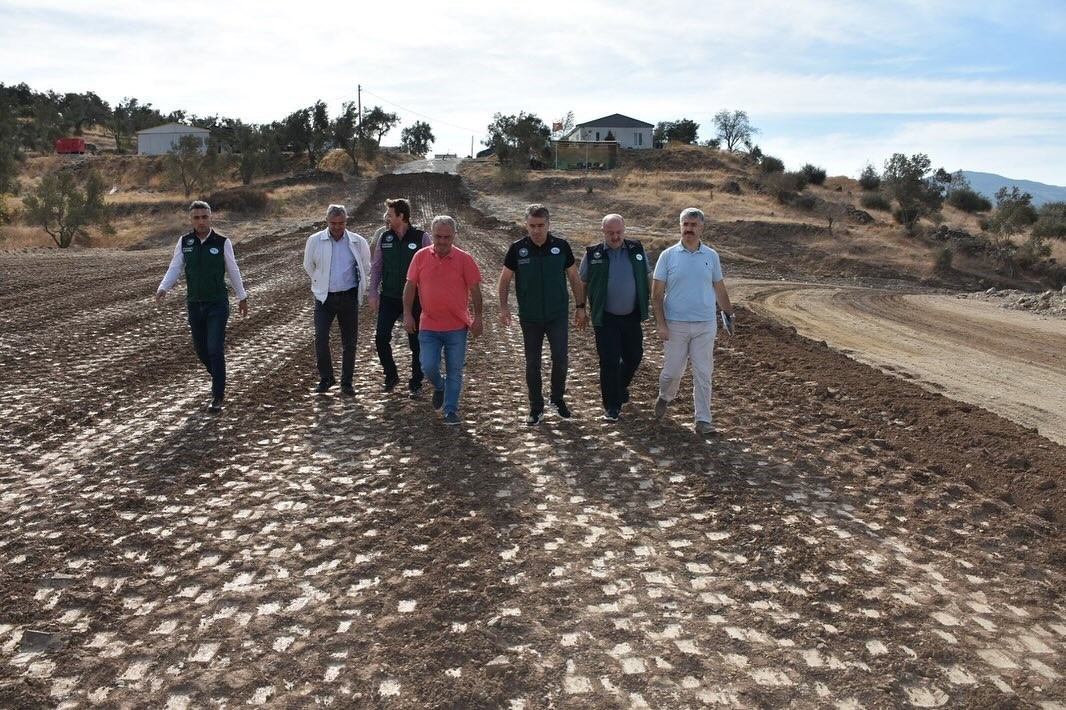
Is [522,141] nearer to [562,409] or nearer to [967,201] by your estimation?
[967,201]

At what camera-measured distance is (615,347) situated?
704 centimetres

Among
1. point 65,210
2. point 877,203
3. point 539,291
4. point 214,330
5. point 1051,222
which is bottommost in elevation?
point 214,330

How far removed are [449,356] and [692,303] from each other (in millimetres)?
2077

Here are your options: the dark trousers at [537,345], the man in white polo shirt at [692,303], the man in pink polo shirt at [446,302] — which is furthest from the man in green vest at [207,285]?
the man in white polo shirt at [692,303]

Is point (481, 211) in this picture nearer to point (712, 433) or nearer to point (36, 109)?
point (712, 433)

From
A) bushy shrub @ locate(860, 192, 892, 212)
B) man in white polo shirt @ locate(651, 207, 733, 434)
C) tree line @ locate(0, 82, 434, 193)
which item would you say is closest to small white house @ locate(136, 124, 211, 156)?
tree line @ locate(0, 82, 434, 193)

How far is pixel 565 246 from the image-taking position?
270 inches

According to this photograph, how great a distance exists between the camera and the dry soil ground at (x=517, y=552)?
10.9ft

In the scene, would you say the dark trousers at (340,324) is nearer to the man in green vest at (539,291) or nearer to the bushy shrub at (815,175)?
the man in green vest at (539,291)

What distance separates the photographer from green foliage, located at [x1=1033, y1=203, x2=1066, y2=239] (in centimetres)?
3347

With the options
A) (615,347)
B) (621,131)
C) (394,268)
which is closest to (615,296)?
(615,347)

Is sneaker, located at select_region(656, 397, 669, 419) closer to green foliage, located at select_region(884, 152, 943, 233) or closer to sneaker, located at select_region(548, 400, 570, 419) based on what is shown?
sneaker, located at select_region(548, 400, 570, 419)

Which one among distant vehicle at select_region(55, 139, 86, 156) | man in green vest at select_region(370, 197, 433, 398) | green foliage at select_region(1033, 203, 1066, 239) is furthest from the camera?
distant vehicle at select_region(55, 139, 86, 156)

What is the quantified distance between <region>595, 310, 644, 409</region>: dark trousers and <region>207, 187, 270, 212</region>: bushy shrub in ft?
111
